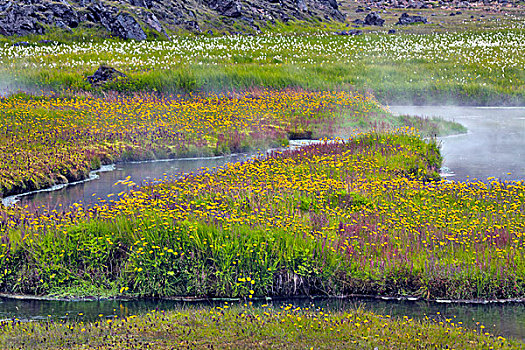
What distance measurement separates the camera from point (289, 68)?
41.2 meters

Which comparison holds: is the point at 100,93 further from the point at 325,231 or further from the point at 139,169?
the point at 325,231

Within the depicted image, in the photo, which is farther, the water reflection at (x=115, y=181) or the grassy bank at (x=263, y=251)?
the water reflection at (x=115, y=181)

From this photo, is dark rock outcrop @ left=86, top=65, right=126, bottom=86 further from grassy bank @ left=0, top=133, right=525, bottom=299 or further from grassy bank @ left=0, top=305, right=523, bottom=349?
grassy bank @ left=0, top=305, right=523, bottom=349

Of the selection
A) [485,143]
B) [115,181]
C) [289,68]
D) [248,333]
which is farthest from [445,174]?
[289,68]

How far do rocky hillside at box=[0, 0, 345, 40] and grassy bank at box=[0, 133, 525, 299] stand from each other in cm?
4659

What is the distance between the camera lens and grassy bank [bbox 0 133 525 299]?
40.4ft

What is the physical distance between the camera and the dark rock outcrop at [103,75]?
113 feet

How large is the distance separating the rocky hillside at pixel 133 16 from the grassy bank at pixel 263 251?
1834 inches

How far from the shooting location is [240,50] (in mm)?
52156

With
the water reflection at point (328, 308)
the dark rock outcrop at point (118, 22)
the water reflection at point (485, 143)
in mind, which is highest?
the dark rock outcrop at point (118, 22)

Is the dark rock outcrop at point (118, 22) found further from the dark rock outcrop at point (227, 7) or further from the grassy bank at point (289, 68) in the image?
the dark rock outcrop at point (227, 7)

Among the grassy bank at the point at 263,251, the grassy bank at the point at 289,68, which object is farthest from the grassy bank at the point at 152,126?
the grassy bank at the point at 263,251

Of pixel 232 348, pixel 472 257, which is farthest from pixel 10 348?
pixel 472 257

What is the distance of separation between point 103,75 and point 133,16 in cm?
2888
